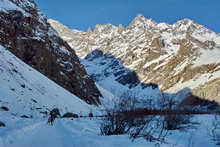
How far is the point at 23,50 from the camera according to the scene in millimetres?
52562

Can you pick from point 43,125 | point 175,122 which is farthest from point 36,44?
point 175,122

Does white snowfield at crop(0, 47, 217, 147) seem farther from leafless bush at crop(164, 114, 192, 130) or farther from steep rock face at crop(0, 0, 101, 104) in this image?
steep rock face at crop(0, 0, 101, 104)

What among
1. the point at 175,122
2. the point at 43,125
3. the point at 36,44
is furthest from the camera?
the point at 36,44

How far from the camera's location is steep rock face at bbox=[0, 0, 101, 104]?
51.0m

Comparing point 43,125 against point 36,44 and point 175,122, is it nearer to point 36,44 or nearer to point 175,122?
point 175,122

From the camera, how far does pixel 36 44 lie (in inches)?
2190


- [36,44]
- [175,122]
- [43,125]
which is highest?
[36,44]

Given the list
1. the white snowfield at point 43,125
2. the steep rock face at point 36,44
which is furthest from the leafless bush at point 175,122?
the steep rock face at point 36,44

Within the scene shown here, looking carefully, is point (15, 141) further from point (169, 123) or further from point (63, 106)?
point (63, 106)

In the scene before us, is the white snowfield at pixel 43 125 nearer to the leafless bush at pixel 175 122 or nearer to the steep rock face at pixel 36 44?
the leafless bush at pixel 175 122

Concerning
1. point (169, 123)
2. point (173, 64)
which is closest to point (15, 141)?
point (169, 123)

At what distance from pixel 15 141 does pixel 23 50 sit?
157 ft

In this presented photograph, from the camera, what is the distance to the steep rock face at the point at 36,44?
5100 cm

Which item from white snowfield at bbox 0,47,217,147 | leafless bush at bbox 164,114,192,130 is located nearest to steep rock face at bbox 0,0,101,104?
white snowfield at bbox 0,47,217,147
